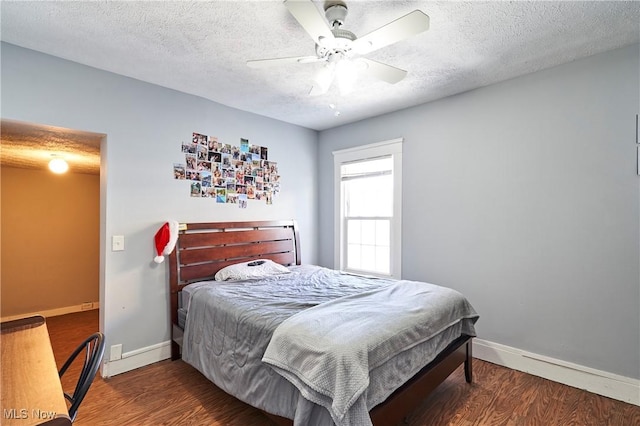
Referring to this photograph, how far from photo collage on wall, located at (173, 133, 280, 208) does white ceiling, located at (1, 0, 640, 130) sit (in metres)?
0.60

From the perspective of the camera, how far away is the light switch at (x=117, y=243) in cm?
272

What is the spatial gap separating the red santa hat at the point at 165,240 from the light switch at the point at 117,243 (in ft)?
0.89

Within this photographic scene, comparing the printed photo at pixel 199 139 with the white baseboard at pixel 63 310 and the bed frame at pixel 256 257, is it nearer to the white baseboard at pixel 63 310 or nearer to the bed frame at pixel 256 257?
the bed frame at pixel 256 257

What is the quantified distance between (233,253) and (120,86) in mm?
1861

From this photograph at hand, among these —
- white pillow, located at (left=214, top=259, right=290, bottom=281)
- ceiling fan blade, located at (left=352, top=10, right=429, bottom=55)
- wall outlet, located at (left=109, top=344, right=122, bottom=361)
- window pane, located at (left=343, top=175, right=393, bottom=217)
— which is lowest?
wall outlet, located at (left=109, top=344, right=122, bottom=361)

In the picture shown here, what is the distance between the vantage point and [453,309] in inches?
92.8

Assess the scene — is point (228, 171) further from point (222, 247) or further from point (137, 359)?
point (137, 359)

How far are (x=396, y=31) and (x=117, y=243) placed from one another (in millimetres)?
2692

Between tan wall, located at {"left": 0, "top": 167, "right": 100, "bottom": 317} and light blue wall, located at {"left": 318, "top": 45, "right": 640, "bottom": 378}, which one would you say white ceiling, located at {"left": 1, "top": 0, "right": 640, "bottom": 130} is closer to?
light blue wall, located at {"left": 318, "top": 45, "right": 640, "bottom": 378}

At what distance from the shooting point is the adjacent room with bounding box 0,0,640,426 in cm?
186

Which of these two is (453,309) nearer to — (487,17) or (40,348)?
(487,17)

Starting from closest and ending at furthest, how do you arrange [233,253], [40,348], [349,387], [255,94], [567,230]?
[40,348], [349,387], [567,230], [255,94], [233,253]

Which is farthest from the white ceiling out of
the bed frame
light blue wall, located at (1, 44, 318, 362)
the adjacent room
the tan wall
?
the tan wall

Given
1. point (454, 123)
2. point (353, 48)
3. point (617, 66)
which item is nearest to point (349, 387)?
point (353, 48)
